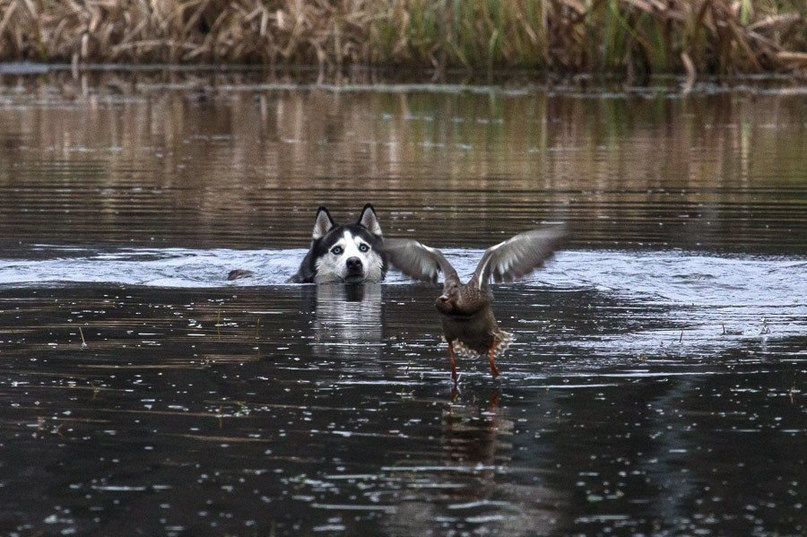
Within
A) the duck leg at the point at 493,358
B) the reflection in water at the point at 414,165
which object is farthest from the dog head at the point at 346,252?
the duck leg at the point at 493,358

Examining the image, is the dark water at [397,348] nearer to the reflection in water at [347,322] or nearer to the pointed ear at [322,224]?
the reflection in water at [347,322]

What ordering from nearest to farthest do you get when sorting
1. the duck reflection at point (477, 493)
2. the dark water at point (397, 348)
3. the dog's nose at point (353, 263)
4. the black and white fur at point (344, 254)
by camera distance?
the duck reflection at point (477, 493)
the dark water at point (397, 348)
the dog's nose at point (353, 263)
the black and white fur at point (344, 254)

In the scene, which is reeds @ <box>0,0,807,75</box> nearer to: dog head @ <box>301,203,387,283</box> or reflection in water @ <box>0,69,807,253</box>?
reflection in water @ <box>0,69,807,253</box>

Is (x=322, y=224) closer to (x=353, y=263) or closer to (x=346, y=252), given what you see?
(x=346, y=252)

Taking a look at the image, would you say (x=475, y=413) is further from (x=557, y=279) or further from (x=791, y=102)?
(x=791, y=102)

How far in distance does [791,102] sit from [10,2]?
581 inches

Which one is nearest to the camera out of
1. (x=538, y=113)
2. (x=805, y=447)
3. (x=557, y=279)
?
(x=805, y=447)

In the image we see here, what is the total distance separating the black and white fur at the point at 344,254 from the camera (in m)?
11.2

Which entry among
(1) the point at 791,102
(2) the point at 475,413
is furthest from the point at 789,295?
(1) the point at 791,102

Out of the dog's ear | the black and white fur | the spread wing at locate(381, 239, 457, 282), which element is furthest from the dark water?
the dog's ear

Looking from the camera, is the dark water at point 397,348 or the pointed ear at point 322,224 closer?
the dark water at point 397,348

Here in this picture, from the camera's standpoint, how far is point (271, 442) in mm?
5848

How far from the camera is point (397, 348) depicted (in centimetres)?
791

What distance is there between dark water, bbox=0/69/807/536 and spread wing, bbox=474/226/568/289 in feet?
1.35
